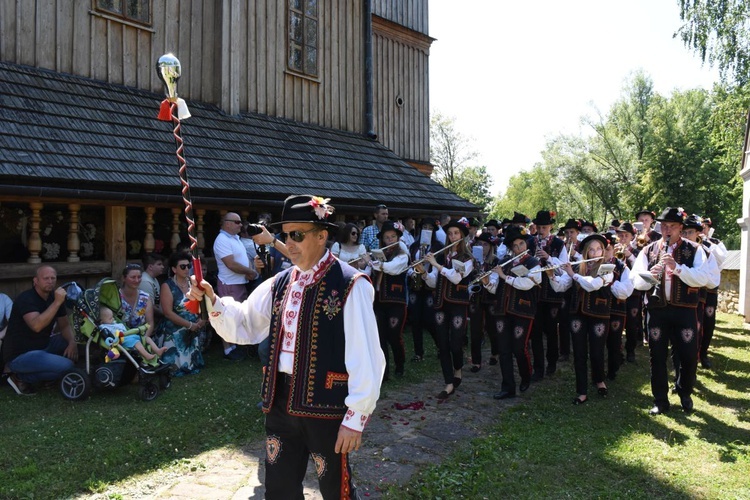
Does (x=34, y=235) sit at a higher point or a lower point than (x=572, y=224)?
lower

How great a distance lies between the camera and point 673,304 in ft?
21.1

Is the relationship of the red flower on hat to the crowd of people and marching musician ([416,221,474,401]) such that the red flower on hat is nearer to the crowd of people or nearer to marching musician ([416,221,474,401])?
the crowd of people

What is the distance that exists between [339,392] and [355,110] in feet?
36.3

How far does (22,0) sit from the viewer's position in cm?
790

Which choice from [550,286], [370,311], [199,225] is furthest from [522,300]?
[199,225]

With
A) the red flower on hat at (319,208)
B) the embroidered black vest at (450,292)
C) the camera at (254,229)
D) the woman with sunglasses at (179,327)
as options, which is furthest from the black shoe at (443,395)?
the red flower on hat at (319,208)

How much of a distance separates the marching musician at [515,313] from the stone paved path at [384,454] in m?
0.42

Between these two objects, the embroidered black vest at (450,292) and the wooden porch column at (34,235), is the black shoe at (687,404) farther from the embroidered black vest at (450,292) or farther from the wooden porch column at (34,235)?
the wooden porch column at (34,235)

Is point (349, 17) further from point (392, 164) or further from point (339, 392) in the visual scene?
point (339, 392)

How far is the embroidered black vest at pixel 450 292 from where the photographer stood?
724 cm

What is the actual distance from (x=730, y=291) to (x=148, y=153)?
48.8 ft

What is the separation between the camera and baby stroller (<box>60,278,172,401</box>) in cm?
610

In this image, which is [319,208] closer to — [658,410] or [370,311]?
[370,311]

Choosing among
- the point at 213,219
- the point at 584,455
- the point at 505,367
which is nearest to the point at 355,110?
the point at 213,219
